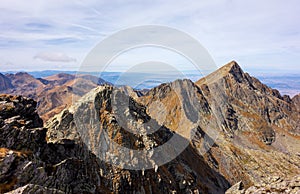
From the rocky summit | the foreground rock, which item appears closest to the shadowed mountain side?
the rocky summit

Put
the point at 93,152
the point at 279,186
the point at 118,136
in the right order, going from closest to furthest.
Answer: the point at 279,186 < the point at 93,152 < the point at 118,136

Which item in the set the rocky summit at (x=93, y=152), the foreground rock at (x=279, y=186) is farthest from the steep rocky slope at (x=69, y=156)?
the foreground rock at (x=279, y=186)

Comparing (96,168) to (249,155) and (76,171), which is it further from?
(249,155)

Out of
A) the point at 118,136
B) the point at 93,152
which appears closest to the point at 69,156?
the point at 93,152

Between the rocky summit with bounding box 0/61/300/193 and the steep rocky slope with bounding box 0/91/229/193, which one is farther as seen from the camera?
the rocky summit with bounding box 0/61/300/193

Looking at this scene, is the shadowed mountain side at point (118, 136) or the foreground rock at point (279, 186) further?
the shadowed mountain side at point (118, 136)

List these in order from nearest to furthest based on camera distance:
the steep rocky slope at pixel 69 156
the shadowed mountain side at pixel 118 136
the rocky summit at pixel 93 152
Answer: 1. the steep rocky slope at pixel 69 156
2. the rocky summit at pixel 93 152
3. the shadowed mountain side at pixel 118 136

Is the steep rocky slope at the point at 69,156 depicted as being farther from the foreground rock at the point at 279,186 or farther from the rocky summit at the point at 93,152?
the foreground rock at the point at 279,186

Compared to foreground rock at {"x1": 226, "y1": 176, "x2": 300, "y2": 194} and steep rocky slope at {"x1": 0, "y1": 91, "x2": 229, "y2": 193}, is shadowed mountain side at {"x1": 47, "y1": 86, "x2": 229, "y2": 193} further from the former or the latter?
foreground rock at {"x1": 226, "y1": 176, "x2": 300, "y2": 194}

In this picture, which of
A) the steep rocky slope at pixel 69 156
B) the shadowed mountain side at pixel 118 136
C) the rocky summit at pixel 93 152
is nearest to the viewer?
the steep rocky slope at pixel 69 156

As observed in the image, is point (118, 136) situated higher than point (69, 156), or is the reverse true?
point (118, 136)

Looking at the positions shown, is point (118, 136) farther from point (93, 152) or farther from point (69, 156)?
point (69, 156)

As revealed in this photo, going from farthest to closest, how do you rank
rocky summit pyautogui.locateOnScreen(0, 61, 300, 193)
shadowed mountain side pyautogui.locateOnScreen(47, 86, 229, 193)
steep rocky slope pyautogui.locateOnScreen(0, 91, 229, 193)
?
shadowed mountain side pyautogui.locateOnScreen(47, 86, 229, 193) → rocky summit pyautogui.locateOnScreen(0, 61, 300, 193) → steep rocky slope pyautogui.locateOnScreen(0, 91, 229, 193)
